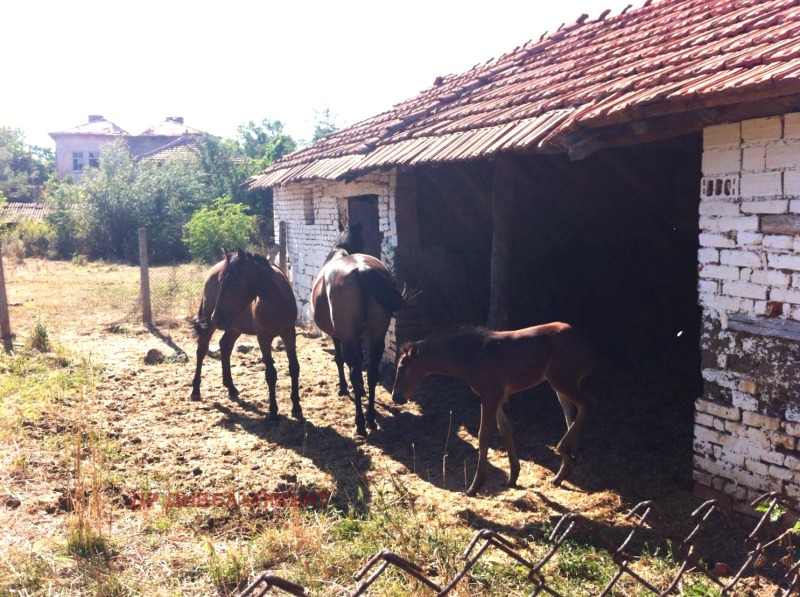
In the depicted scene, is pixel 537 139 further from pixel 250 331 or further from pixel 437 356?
pixel 250 331

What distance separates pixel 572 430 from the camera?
5.38 metres

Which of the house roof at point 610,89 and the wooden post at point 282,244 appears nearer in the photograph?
the house roof at point 610,89

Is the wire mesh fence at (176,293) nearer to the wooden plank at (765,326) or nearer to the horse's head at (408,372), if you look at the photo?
the horse's head at (408,372)

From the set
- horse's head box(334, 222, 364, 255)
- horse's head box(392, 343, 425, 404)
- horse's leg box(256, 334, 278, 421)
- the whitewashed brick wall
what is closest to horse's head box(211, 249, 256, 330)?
horse's leg box(256, 334, 278, 421)

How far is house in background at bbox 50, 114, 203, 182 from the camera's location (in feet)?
162

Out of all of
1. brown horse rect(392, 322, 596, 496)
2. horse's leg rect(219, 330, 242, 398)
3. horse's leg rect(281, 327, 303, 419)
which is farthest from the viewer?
horse's leg rect(219, 330, 242, 398)

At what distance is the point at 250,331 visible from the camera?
8305mm

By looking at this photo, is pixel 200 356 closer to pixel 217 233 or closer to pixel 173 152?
pixel 217 233

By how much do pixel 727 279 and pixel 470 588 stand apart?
275 centimetres

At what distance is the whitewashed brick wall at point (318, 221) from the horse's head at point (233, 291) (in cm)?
231

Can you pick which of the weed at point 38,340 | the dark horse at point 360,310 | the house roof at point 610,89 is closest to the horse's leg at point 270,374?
the dark horse at point 360,310

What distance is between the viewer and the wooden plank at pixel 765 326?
4129mm

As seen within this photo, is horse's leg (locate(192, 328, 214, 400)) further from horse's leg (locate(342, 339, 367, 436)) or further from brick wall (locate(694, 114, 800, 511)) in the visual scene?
brick wall (locate(694, 114, 800, 511))

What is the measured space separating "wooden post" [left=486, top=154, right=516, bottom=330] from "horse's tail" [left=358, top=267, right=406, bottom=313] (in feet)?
3.44
